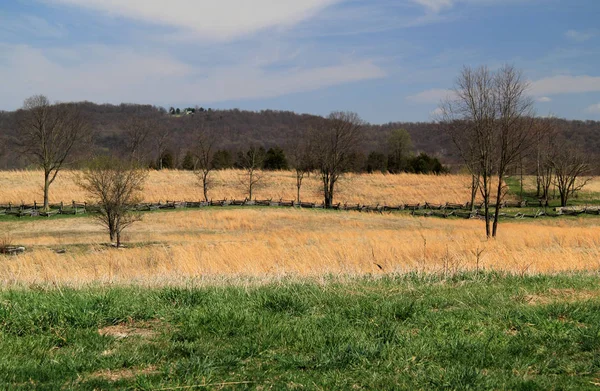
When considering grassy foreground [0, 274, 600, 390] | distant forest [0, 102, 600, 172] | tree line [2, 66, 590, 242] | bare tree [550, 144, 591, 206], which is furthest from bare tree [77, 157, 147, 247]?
distant forest [0, 102, 600, 172]

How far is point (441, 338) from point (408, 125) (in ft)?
504

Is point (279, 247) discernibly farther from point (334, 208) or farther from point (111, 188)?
point (334, 208)

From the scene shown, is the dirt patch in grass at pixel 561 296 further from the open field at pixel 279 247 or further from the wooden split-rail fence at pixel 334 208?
the wooden split-rail fence at pixel 334 208

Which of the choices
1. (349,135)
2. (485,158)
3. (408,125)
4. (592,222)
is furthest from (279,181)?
(408,125)

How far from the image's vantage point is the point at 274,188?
64375 millimetres

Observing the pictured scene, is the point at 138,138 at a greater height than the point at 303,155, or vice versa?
the point at 138,138

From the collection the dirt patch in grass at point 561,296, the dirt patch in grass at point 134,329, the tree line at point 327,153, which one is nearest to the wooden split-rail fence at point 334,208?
the tree line at point 327,153

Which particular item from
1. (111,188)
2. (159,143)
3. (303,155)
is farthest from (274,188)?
(111,188)

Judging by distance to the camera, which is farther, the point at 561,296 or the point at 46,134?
the point at 46,134

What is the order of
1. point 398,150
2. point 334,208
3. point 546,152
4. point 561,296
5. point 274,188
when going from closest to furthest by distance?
point 561,296 → point 334,208 → point 546,152 → point 274,188 → point 398,150

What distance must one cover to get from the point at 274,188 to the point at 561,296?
190 ft

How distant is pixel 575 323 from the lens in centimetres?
539

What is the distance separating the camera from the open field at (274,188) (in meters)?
53.5

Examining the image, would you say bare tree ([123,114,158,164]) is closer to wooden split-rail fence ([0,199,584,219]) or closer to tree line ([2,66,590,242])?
tree line ([2,66,590,242])
